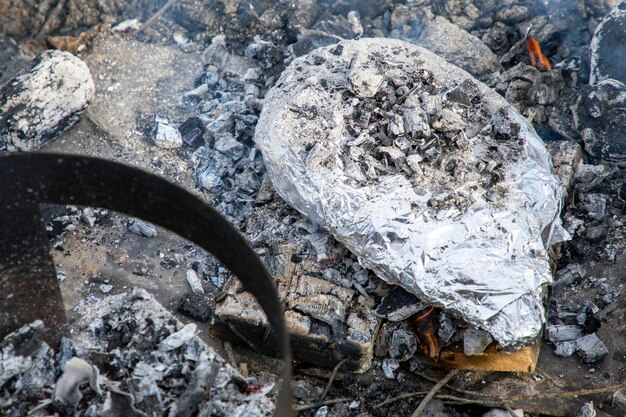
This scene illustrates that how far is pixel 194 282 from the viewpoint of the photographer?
13.1ft

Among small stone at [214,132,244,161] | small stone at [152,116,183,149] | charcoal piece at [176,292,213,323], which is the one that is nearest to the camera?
charcoal piece at [176,292,213,323]

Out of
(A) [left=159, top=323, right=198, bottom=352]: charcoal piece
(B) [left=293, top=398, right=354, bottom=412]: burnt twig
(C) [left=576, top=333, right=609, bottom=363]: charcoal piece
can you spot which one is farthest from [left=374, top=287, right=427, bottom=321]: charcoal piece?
(A) [left=159, top=323, right=198, bottom=352]: charcoal piece

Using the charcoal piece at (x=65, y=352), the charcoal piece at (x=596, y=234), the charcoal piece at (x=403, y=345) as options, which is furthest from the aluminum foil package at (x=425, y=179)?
the charcoal piece at (x=65, y=352)

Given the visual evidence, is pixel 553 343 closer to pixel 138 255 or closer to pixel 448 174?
pixel 448 174

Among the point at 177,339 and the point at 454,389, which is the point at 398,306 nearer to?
the point at 454,389

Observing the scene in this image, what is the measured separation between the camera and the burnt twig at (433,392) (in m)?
3.41

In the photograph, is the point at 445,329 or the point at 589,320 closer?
the point at 445,329

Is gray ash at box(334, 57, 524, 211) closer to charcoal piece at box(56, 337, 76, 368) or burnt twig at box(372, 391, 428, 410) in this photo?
burnt twig at box(372, 391, 428, 410)

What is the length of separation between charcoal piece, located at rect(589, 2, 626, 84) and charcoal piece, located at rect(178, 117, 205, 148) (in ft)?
9.26

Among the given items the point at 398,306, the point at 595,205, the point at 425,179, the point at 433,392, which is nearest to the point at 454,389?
the point at 433,392

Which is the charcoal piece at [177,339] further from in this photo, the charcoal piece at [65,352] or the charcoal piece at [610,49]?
the charcoal piece at [610,49]

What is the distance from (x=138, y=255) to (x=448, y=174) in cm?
201

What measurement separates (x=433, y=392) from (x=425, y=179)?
3.77 ft

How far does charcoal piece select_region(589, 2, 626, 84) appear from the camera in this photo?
15.0 feet
